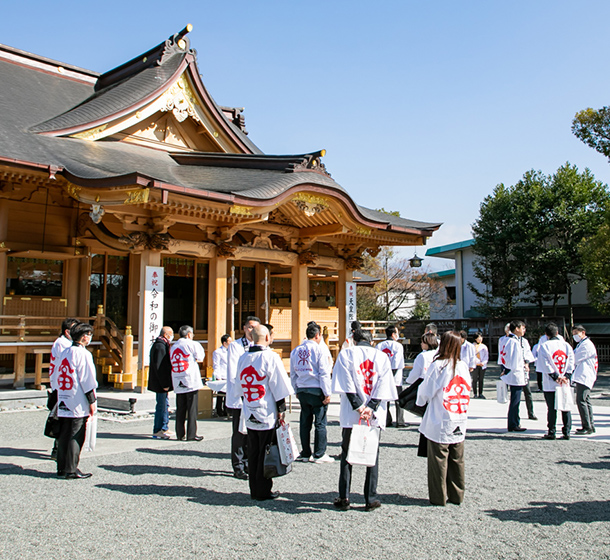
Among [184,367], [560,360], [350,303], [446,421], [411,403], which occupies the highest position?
[350,303]

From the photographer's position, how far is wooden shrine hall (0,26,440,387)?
11531 mm

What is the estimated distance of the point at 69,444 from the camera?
236 inches

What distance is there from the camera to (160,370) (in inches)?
320

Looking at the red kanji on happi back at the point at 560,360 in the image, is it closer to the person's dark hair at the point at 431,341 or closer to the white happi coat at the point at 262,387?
the person's dark hair at the point at 431,341

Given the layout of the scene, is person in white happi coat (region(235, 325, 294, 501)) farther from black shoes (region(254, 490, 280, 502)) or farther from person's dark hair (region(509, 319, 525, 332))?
person's dark hair (region(509, 319, 525, 332))

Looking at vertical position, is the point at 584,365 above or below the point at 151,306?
below

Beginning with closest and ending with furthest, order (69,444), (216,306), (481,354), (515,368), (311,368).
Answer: (69,444)
(311,368)
(515,368)
(216,306)
(481,354)

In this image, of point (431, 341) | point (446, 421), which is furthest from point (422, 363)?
point (446, 421)

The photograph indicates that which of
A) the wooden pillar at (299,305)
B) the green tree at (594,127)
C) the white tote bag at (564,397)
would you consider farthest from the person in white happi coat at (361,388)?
the green tree at (594,127)

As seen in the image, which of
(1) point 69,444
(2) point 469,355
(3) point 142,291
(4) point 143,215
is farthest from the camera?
(4) point 143,215

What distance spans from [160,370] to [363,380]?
3986 millimetres

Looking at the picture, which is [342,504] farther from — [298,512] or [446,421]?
[446,421]

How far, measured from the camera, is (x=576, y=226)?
84.4ft

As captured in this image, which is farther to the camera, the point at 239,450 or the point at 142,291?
the point at 142,291
